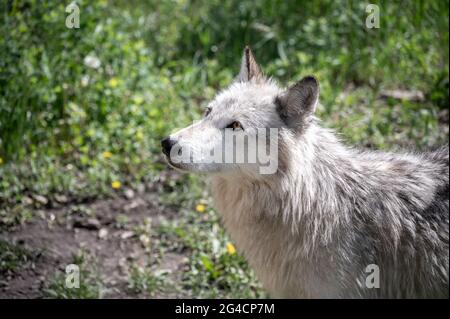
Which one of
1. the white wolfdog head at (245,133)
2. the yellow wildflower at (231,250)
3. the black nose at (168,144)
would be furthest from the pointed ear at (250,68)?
the yellow wildflower at (231,250)

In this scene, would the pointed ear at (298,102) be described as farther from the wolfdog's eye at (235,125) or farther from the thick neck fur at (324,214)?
the wolfdog's eye at (235,125)

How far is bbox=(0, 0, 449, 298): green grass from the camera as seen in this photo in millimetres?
5176

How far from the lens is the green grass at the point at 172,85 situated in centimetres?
518

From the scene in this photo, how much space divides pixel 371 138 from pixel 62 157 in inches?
109

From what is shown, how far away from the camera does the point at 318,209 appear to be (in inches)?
153

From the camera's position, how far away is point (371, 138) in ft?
19.5

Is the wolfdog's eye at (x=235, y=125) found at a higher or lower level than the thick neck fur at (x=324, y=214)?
higher

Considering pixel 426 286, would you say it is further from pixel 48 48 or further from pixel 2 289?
pixel 48 48

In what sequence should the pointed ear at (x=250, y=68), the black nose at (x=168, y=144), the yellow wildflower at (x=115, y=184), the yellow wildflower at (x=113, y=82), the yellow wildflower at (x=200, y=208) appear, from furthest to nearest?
the yellow wildflower at (x=113, y=82)
the yellow wildflower at (x=115, y=184)
the yellow wildflower at (x=200, y=208)
the pointed ear at (x=250, y=68)
the black nose at (x=168, y=144)

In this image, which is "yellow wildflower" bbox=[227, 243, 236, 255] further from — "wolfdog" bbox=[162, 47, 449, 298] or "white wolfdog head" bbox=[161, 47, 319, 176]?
"white wolfdog head" bbox=[161, 47, 319, 176]

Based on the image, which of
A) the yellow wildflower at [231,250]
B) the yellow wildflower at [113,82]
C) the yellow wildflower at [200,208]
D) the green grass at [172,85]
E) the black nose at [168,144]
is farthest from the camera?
the yellow wildflower at [113,82]

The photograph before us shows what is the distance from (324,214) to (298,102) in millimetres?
683

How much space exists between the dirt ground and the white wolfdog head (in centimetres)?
136
